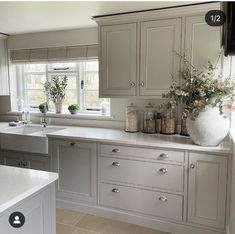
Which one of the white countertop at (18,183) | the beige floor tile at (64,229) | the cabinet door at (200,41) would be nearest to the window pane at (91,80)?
the cabinet door at (200,41)

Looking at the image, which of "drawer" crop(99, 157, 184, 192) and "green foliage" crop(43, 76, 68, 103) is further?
"green foliage" crop(43, 76, 68, 103)

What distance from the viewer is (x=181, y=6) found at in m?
2.33

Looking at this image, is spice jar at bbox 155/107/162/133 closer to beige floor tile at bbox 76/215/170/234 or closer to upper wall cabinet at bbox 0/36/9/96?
beige floor tile at bbox 76/215/170/234

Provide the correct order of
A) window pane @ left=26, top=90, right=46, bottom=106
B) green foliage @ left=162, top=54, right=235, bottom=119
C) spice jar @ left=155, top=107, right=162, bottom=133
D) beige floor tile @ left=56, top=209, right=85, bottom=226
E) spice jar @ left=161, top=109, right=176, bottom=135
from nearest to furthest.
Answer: green foliage @ left=162, top=54, right=235, bottom=119 → beige floor tile @ left=56, top=209, right=85, bottom=226 → spice jar @ left=161, top=109, right=176, bottom=135 → spice jar @ left=155, top=107, right=162, bottom=133 → window pane @ left=26, top=90, right=46, bottom=106

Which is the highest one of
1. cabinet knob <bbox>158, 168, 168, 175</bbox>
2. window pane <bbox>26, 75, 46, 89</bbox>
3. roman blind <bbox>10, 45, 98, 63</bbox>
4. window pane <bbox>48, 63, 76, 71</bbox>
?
roman blind <bbox>10, 45, 98, 63</bbox>

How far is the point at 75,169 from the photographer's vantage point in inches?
107

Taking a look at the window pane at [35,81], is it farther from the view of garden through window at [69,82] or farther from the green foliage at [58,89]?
the green foliage at [58,89]

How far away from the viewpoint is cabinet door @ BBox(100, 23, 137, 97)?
2.61m

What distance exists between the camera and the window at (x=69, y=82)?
11.2ft

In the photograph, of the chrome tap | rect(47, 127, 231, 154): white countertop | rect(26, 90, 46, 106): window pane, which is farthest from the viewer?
rect(26, 90, 46, 106): window pane

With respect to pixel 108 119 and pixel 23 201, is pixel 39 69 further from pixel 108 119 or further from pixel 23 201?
pixel 23 201

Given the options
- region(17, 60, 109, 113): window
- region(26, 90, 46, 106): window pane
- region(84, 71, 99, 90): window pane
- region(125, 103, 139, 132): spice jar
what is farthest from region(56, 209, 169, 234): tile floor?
region(26, 90, 46, 106): window pane

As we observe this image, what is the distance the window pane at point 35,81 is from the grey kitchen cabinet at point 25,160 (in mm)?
1168

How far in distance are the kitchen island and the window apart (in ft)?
6.73
